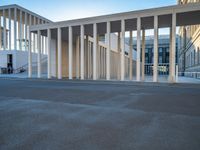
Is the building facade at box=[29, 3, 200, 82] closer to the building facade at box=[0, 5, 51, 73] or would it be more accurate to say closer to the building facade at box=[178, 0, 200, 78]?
the building facade at box=[178, 0, 200, 78]

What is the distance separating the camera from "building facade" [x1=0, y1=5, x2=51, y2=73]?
2992 cm

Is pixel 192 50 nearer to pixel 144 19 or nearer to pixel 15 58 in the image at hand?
pixel 144 19

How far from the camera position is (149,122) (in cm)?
393

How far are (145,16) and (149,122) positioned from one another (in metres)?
11.6

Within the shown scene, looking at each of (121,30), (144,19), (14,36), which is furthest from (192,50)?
(14,36)

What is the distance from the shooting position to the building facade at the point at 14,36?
2992 cm

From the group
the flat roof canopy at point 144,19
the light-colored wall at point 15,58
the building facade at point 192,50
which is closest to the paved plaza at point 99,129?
the flat roof canopy at point 144,19

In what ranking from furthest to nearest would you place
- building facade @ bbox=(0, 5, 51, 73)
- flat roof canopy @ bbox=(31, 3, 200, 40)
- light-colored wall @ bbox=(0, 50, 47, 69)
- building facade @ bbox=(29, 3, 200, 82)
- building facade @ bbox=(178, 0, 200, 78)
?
1. building facade @ bbox=(0, 5, 51, 73)
2. light-colored wall @ bbox=(0, 50, 47, 69)
3. building facade @ bbox=(178, 0, 200, 78)
4. building facade @ bbox=(29, 3, 200, 82)
5. flat roof canopy @ bbox=(31, 3, 200, 40)

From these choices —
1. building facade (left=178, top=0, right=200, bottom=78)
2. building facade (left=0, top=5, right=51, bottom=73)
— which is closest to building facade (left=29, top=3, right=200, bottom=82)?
building facade (left=178, top=0, right=200, bottom=78)

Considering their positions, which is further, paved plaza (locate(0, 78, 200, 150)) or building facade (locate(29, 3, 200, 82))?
building facade (locate(29, 3, 200, 82))

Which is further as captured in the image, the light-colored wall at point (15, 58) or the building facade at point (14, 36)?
the building facade at point (14, 36)

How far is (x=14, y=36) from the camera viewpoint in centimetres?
3278

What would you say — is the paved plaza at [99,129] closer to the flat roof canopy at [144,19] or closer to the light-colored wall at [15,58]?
the flat roof canopy at [144,19]

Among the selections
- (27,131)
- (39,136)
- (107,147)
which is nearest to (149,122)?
(107,147)
